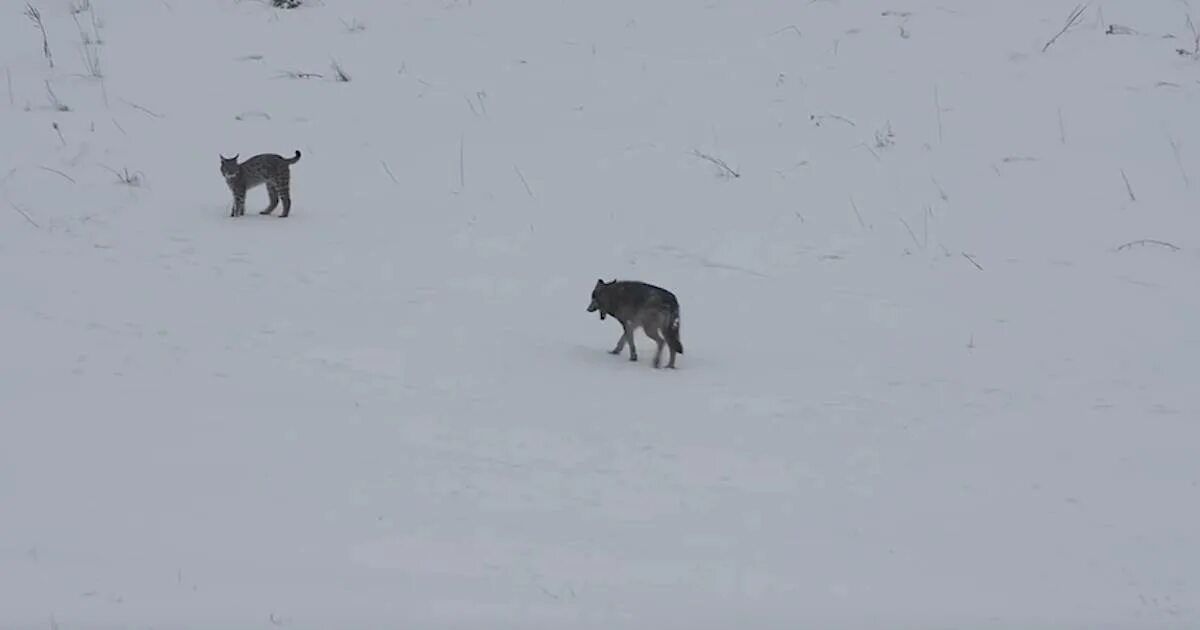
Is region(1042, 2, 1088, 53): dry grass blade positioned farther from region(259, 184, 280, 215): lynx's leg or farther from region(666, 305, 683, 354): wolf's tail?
region(259, 184, 280, 215): lynx's leg

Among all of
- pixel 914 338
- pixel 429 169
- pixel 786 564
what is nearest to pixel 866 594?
pixel 786 564

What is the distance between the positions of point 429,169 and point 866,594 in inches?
333

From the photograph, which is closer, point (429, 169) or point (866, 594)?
point (866, 594)

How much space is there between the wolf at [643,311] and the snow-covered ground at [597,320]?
32 centimetres

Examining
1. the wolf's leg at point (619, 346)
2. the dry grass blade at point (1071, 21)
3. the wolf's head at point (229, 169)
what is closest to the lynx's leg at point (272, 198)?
the wolf's head at point (229, 169)

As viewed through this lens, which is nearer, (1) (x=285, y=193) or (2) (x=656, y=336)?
(2) (x=656, y=336)

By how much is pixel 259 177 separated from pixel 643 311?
4499 millimetres

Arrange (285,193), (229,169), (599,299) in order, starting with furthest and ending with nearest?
(285,193)
(229,169)
(599,299)

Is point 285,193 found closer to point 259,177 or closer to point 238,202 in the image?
point 259,177

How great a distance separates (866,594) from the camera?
6969 mm

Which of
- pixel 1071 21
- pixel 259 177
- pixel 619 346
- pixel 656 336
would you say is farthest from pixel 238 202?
pixel 1071 21

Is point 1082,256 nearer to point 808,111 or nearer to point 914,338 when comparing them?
point 914,338

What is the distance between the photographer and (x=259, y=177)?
42.8ft

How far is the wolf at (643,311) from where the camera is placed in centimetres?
1035
